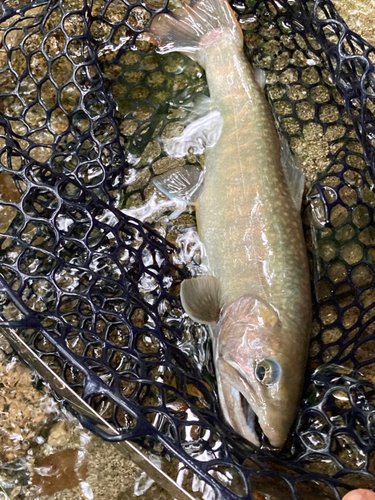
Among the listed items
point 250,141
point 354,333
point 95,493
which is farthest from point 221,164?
point 95,493

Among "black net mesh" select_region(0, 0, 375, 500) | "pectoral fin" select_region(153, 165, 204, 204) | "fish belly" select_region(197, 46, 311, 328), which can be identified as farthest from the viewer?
"pectoral fin" select_region(153, 165, 204, 204)

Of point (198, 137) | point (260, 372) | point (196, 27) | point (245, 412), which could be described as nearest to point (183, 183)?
point (198, 137)

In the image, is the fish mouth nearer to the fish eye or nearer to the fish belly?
the fish eye

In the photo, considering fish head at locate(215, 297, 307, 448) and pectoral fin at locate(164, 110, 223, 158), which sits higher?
pectoral fin at locate(164, 110, 223, 158)

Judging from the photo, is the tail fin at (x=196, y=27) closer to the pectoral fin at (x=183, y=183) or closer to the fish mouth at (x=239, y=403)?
the pectoral fin at (x=183, y=183)

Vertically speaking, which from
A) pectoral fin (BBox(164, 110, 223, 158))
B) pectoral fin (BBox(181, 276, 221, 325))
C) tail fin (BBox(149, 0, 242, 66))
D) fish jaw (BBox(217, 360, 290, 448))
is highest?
tail fin (BBox(149, 0, 242, 66))

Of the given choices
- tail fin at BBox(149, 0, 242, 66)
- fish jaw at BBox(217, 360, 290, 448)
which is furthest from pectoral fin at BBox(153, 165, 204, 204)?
fish jaw at BBox(217, 360, 290, 448)

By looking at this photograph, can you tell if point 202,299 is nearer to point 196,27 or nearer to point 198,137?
point 198,137
